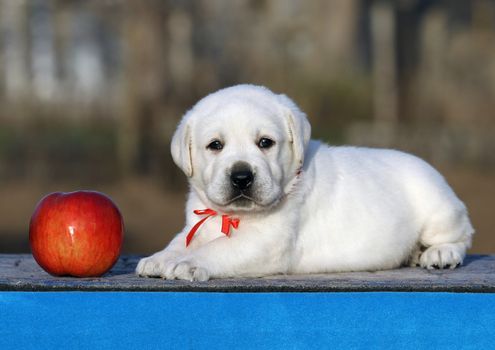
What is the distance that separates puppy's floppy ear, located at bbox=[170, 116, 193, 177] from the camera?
4.70 metres

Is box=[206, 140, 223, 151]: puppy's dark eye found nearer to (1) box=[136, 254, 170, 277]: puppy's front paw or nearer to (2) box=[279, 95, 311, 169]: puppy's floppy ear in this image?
(2) box=[279, 95, 311, 169]: puppy's floppy ear

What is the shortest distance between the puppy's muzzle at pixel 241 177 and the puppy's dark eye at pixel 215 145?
0.22 metres

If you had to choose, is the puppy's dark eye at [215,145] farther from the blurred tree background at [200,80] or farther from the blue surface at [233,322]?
the blurred tree background at [200,80]

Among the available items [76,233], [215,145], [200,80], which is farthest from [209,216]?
[200,80]

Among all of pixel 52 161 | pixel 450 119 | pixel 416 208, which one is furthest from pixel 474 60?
pixel 416 208

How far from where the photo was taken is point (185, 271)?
419cm

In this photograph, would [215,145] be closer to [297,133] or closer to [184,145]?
[184,145]

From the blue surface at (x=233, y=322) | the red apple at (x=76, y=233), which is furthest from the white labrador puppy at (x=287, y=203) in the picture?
the blue surface at (x=233, y=322)

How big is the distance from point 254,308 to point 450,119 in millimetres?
16559

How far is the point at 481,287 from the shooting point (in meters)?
3.88

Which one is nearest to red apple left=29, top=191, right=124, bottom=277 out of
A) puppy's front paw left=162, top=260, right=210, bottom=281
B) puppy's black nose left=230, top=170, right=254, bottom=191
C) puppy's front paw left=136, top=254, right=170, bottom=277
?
puppy's front paw left=136, top=254, right=170, bottom=277

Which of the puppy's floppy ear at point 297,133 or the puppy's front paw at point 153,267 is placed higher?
the puppy's floppy ear at point 297,133

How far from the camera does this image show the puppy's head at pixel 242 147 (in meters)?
4.40

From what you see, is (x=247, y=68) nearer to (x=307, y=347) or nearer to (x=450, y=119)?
(x=450, y=119)
